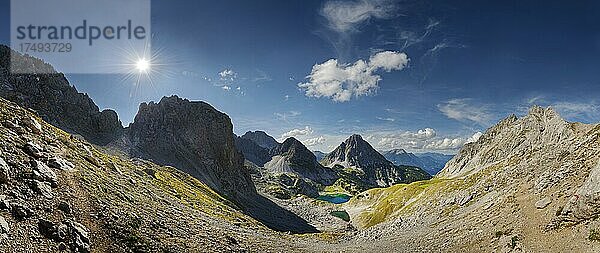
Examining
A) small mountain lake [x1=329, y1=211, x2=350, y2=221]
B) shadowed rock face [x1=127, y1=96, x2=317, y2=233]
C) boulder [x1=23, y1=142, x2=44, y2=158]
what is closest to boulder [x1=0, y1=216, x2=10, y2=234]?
boulder [x1=23, y1=142, x2=44, y2=158]

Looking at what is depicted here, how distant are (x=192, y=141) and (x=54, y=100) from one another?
51132 millimetres

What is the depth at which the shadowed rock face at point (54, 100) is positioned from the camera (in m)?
92.8

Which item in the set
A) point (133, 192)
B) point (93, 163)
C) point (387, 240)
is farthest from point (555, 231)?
point (93, 163)

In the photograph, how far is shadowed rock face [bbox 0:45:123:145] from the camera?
305 ft

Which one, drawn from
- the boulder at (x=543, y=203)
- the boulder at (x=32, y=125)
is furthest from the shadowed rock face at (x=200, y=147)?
the boulder at (x=32, y=125)

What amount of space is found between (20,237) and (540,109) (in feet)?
550

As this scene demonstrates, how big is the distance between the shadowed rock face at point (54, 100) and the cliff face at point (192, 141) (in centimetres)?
1059

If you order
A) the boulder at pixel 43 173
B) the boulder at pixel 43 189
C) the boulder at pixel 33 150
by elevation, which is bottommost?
the boulder at pixel 43 189

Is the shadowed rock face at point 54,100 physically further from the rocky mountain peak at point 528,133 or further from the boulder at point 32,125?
the rocky mountain peak at point 528,133

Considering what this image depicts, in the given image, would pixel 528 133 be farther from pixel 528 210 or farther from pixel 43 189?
pixel 43 189

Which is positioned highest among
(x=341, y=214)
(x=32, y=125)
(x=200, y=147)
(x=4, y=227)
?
(x=200, y=147)

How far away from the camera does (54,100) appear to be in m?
103

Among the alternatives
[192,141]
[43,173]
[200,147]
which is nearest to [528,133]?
[200,147]

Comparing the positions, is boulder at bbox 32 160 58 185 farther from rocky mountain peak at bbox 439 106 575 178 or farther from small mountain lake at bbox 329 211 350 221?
small mountain lake at bbox 329 211 350 221
